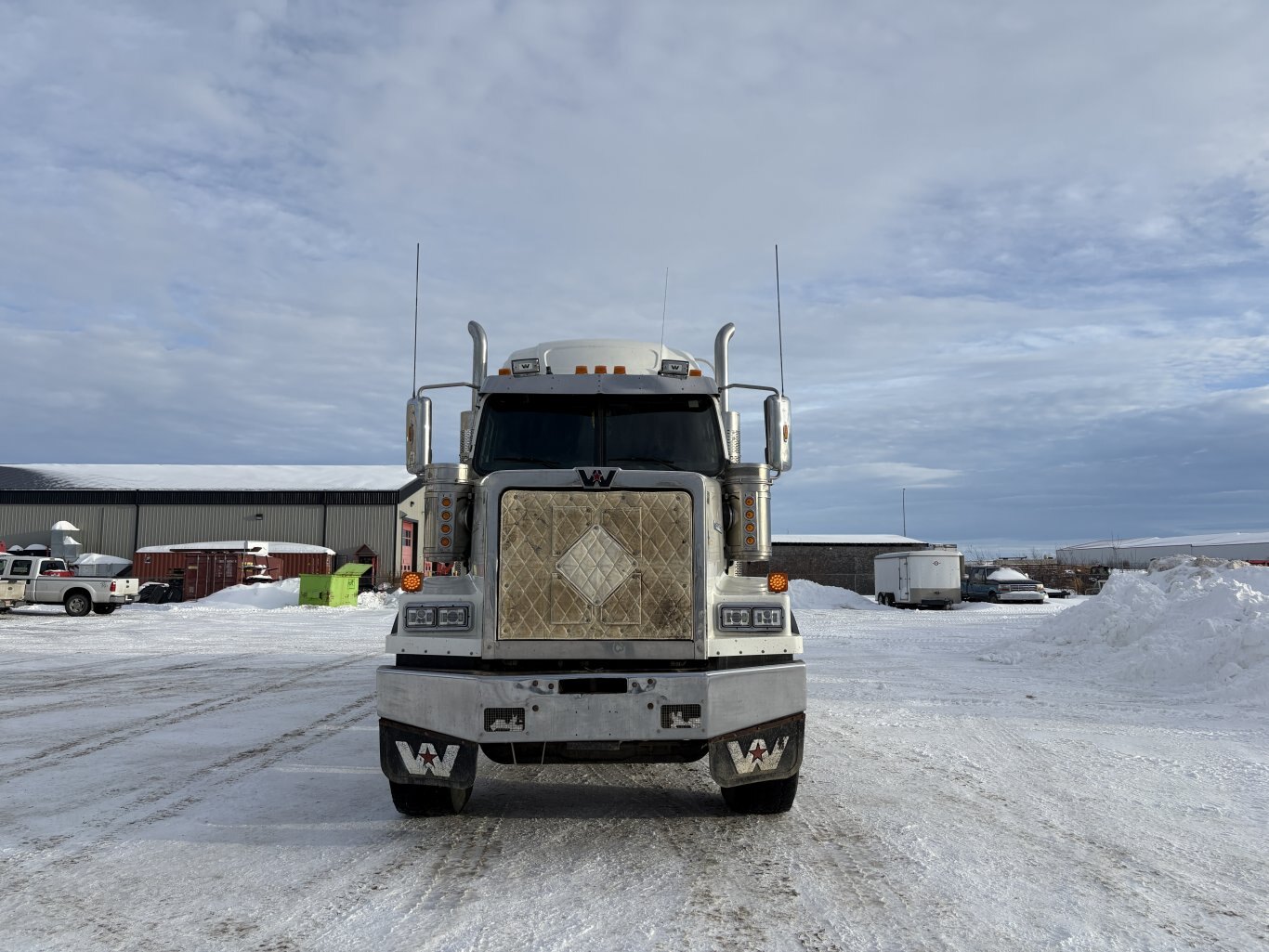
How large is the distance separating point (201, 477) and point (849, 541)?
41.8m

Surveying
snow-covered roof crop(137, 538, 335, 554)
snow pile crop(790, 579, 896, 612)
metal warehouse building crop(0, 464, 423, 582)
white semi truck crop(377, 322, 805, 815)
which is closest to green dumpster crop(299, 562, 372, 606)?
snow-covered roof crop(137, 538, 335, 554)

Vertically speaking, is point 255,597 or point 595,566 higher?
point 595,566

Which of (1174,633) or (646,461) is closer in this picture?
(646,461)

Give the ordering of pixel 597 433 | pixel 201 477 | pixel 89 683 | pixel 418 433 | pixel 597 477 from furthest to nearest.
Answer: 1. pixel 201 477
2. pixel 89 683
3. pixel 418 433
4. pixel 597 433
5. pixel 597 477

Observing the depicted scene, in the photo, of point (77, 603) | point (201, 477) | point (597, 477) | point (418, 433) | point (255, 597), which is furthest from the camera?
point (201, 477)

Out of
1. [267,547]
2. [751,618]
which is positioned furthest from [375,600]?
[751,618]

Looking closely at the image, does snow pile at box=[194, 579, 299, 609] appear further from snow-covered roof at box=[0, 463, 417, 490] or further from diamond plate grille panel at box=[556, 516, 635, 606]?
diamond plate grille panel at box=[556, 516, 635, 606]

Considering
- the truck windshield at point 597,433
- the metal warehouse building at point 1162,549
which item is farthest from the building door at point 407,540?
the metal warehouse building at point 1162,549

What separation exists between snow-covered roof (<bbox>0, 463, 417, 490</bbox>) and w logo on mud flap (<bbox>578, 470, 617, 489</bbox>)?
4348cm

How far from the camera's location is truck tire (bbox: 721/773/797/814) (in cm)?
557

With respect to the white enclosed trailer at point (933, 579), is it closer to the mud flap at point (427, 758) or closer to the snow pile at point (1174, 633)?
the snow pile at point (1174, 633)

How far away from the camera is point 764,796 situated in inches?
221

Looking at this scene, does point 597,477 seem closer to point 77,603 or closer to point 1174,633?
point 1174,633

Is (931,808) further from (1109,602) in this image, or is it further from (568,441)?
(1109,602)
